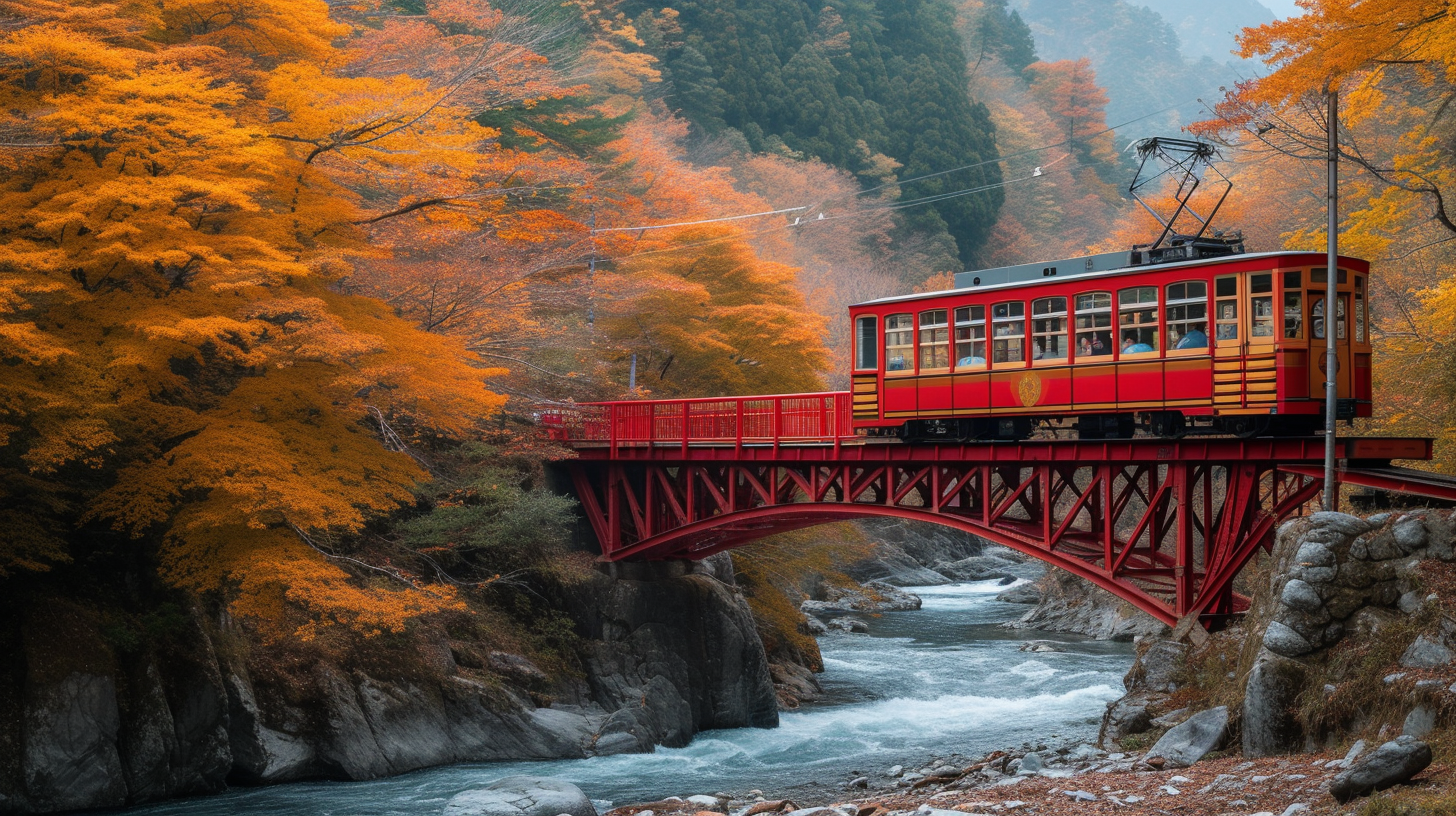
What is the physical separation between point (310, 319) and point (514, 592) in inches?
335

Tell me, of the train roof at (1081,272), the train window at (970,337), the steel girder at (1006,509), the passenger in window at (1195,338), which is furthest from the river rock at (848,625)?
the passenger in window at (1195,338)

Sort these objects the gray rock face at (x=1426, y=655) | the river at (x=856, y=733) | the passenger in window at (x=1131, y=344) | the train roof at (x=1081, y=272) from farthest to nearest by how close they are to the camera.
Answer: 1. the river at (x=856, y=733)
2. the passenger in window at (x=1131, y=344)
3. the train roof at (x=1081, y=272)
4. the gray rock face at (x=1426, y=655)

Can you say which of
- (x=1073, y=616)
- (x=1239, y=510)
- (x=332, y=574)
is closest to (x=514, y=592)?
(x=332, y=574)

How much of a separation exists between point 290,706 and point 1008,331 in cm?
1360

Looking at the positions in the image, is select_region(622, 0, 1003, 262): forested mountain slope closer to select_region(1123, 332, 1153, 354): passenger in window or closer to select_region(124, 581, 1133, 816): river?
select_region(124, 581, 1133, 816): river

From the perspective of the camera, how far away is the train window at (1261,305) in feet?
57.0

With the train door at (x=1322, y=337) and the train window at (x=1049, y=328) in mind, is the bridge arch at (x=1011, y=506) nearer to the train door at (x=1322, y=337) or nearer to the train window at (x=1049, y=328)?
the train door at (x=1322, y=337)

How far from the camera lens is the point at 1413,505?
51.3 feet

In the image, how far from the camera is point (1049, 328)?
20.0m

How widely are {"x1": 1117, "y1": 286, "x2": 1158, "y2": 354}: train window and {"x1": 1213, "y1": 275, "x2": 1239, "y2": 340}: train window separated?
0.94 meters

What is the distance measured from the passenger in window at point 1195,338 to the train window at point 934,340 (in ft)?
14.0

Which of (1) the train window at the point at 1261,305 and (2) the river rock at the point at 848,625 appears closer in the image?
(1) the train window at the point at 1261,305

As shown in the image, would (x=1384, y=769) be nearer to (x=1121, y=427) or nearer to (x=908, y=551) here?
(x=1121, y=427)

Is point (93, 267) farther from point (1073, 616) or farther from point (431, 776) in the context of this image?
point (1073, 616)
